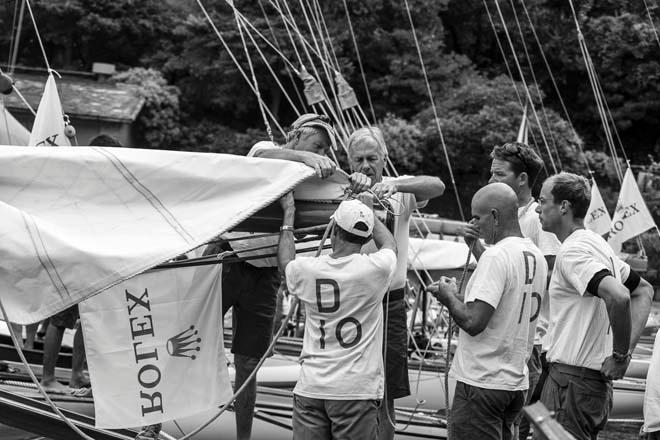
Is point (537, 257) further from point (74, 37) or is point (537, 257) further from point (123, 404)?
point (74, 37)

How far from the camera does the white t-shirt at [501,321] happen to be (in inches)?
177

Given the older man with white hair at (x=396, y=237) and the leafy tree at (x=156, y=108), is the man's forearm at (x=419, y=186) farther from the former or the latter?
the leafy tree at (x=156, y=108)

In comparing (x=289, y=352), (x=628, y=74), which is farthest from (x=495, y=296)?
(x=628, y=74)

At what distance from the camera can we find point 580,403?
193 inches

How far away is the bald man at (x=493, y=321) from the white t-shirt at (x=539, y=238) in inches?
49.3

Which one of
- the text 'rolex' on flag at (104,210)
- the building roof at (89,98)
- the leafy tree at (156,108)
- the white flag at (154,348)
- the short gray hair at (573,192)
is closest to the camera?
the text 'rolex' on flag at (104,210)

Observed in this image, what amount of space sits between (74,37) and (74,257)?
33580 mm

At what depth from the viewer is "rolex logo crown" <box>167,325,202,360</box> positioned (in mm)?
4891

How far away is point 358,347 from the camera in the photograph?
443 centimetres

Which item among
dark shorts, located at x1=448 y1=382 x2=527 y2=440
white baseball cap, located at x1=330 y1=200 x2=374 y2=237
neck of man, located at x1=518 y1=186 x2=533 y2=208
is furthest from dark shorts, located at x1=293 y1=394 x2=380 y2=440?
neck of man, located at x1=518 y1=186 x2=533 y2=208

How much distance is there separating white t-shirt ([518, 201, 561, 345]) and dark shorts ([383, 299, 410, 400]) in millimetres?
908

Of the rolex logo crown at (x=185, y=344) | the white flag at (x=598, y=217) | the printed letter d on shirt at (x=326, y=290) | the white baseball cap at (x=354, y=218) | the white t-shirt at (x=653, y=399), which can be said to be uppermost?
Result: the white baseball cap at (x=354, y=218)

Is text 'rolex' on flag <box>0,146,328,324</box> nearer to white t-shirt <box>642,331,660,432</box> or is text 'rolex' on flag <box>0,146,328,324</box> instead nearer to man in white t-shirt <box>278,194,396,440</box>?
man in white t-shirt <box>278,194,396,440</box>

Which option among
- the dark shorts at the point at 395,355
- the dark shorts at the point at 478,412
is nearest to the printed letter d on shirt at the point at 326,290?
the dark shorts at the point at 478,412
